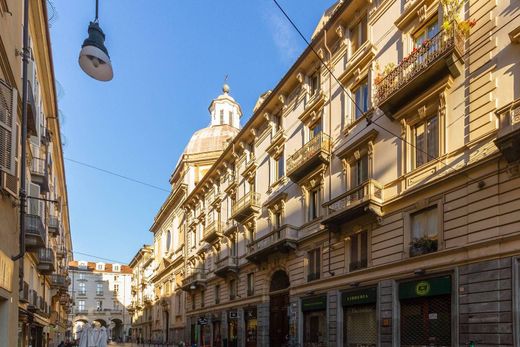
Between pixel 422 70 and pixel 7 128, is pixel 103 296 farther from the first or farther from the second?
pixel 7 128

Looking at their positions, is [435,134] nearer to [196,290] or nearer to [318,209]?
[318,209]

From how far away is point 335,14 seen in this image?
72.1 ft

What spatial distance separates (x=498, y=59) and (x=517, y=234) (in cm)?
493

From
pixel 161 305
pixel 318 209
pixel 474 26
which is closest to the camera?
pixel 474 26

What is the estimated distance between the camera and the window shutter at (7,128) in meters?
8.67

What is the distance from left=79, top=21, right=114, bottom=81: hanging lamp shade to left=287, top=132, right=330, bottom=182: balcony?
1571 centimetres

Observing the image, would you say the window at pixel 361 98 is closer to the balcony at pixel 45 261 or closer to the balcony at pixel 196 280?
the balcony at pixel 45 261

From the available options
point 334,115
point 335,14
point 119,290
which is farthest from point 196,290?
point 119,290

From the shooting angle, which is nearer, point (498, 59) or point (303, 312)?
point (498, 59)

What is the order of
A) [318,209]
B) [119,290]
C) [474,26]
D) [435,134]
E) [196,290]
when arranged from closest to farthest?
[474,26] < [435,134] < [318,209] < [196,290] < [119,290]

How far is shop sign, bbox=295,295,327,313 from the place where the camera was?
21.6 meters

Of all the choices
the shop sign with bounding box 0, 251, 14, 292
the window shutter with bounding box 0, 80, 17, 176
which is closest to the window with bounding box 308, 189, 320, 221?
the shop sign with bounding box 0, 251, 14, 292

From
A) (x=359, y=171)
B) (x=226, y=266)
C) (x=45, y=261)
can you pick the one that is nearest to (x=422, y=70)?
(x=359, y=171)

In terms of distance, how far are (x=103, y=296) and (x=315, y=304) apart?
285 feet
